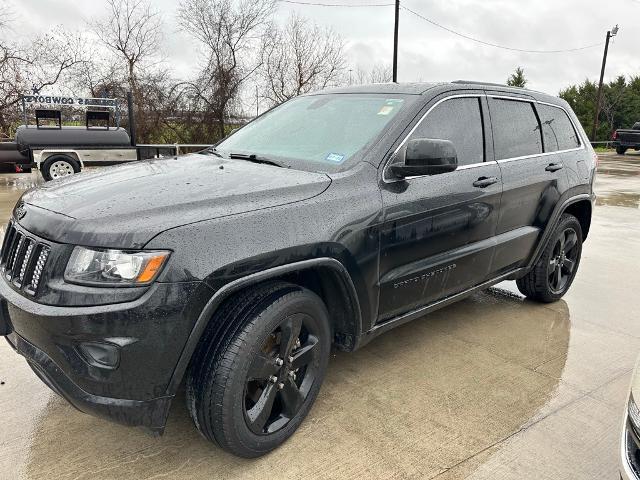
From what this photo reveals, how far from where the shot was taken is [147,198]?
7.53ft

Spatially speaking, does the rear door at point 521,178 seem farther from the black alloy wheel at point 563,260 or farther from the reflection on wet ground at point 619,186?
the reflection on wet ground at point 619,186

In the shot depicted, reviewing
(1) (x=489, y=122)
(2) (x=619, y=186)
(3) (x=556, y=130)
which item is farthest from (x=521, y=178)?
(2) (x=619, y=186)

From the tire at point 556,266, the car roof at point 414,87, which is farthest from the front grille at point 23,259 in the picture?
the tire at point 556,266

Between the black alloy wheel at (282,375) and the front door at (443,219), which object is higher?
the front door at (443,219)

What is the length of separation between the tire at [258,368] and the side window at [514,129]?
1.98 meters

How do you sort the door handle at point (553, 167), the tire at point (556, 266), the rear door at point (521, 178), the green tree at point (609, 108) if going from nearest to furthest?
the rear door at point (521, 178) < the door handle at point (553, 167) < the tire at point (556, 266) < the green tree at point (609, 108)

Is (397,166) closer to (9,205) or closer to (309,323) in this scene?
(309,323)

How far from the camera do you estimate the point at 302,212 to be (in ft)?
8.11

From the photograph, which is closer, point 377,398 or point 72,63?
point 377,398

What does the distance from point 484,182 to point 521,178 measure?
1.76 ft

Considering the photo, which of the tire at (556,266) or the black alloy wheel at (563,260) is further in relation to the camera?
the black alloy wheel at (563,260)

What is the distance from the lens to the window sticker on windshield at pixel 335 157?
291 cm

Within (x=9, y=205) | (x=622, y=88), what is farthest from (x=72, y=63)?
(x=622, y=88)

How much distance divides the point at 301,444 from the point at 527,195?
2489 mm
